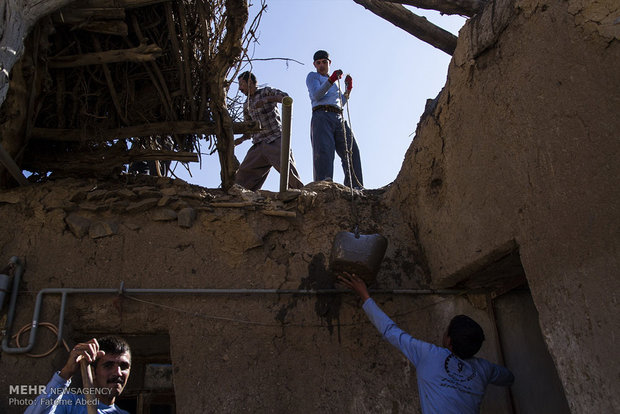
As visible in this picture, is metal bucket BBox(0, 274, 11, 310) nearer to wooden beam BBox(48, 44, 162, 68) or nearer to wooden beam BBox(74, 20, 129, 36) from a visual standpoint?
wooden beam BBox(48, 44, 162, 68)

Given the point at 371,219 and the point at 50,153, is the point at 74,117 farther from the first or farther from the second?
the point at 371,219

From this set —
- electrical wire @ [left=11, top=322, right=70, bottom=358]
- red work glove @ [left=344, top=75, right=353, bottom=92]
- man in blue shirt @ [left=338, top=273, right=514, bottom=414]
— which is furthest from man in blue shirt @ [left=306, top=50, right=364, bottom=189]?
electrical wire @ [left=11, top=322, right=70, bottom=358]

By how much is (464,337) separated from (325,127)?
2.58 meters

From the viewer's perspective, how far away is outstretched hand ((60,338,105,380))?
2.09 m

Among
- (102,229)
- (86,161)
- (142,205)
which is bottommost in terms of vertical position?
(102,229)

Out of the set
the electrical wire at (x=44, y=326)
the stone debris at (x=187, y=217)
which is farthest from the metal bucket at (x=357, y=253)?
the electrical wire at (x=44, y=326)

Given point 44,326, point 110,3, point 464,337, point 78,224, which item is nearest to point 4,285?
point 44,326

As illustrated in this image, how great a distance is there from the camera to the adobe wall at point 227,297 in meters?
2.90

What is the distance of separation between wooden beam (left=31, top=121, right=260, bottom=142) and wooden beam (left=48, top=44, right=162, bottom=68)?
1.55ft

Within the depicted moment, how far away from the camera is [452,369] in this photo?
2418 mm

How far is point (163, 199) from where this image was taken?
3410 mm

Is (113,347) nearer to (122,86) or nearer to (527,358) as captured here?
(122,86)

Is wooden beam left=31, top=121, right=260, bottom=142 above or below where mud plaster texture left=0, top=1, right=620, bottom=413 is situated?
above

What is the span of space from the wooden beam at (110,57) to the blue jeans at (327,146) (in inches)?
66.4
